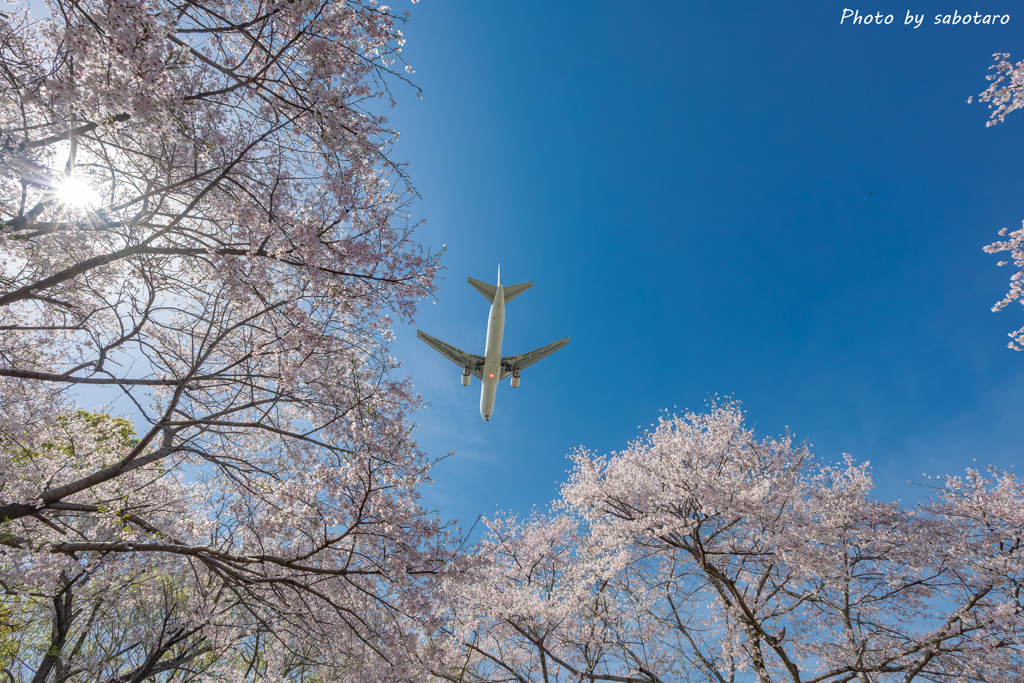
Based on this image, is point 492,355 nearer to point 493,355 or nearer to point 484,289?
point 493,355

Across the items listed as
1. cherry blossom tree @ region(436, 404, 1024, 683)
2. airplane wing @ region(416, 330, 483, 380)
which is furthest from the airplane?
cherry blossom tree @ region(436, 404, 1024, 683)

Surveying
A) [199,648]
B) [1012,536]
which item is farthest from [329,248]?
[1012,536]

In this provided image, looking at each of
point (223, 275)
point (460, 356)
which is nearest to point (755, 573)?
point (223, 275)

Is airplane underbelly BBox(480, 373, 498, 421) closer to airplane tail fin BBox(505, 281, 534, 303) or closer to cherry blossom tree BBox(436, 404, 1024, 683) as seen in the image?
airplane tail fin BBox(505, 281, 534, 303)

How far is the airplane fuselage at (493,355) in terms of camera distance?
2388cm

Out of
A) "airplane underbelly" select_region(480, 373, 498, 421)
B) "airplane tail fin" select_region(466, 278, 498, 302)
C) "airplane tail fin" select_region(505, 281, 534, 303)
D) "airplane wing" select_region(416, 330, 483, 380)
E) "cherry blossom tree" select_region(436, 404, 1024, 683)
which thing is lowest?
"cherry blossom tree" select_region(436, 404, 1024, 683)

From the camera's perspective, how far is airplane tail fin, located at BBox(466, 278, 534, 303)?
78.6 ft

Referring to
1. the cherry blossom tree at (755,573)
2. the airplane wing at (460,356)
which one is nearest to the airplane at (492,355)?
the airplane wing at (460,356)

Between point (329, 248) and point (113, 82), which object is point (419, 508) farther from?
point (113, 82)

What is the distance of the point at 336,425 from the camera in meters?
6.10

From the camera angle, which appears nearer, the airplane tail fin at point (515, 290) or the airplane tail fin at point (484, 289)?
the airplane tail fin at point (515, 290)

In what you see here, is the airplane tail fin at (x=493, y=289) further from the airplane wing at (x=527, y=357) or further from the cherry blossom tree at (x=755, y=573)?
the cherry blossom tree at (x=755, y=573)

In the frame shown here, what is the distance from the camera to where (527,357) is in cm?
2836

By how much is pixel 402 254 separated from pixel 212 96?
294 centimetres
